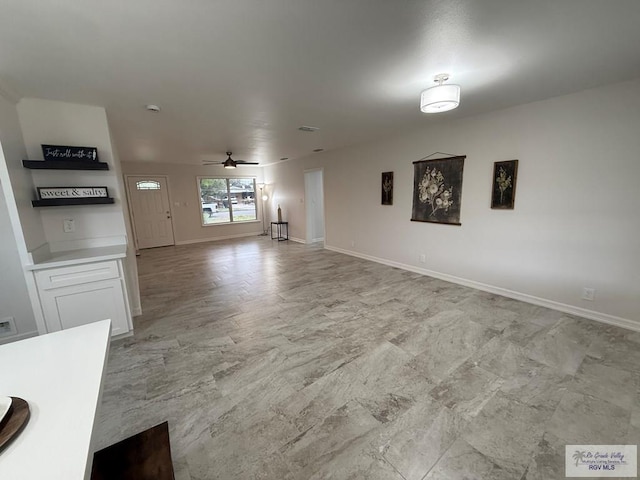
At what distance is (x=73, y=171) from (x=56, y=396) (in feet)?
9.33

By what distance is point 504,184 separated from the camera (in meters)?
3.33

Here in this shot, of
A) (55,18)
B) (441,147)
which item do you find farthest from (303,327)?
(441,147)

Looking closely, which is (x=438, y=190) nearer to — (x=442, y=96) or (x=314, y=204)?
(x=442, y=96)

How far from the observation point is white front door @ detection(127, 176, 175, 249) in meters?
6.95

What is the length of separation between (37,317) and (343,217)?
4.88 meters

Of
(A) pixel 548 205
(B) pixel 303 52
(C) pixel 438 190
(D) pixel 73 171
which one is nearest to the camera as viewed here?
(B) pixel 303 52

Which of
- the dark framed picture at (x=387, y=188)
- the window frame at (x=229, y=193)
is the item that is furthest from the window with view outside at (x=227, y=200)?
the dark framed picture at (x=387, y=188)

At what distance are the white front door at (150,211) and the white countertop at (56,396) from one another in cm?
702

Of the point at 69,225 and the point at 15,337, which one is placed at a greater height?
the point at 69,225

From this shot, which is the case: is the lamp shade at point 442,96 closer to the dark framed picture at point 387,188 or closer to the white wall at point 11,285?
the dark framed picture at point 387,188

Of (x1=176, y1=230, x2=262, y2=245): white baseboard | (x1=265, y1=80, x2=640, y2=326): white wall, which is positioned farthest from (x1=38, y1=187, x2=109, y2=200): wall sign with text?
(x1=176, y1=230, x2=262, y2=245): white baseboard

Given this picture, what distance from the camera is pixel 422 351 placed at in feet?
7.86

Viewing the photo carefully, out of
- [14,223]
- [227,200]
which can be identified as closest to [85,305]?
[14,223]

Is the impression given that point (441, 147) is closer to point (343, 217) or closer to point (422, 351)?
point (343, 217)
